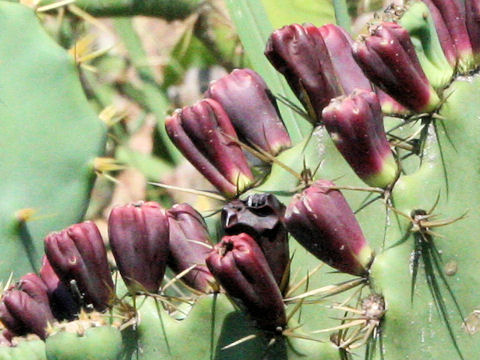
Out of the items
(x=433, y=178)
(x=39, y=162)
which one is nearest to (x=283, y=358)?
(x=433, y=178)

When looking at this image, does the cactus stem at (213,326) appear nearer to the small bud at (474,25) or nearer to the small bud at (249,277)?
the small bud at (249,277)

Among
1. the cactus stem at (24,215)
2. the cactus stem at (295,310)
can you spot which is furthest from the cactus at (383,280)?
the cactus stem at (24,215)

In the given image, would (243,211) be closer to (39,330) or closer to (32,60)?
(39,330)

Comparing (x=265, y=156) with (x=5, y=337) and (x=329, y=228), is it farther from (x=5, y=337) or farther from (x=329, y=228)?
(x=5, y=337)

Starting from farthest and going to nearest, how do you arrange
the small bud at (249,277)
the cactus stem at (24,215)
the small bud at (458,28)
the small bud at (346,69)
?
the cactus stem at (24,215) < the small bud at (346,69) < the small bud at (458,28) < the small bud at (249,277)

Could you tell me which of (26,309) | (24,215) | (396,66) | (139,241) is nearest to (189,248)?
(139,241)

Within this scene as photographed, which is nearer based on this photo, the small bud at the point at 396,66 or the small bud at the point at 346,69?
the small bud at the point at 396,66
